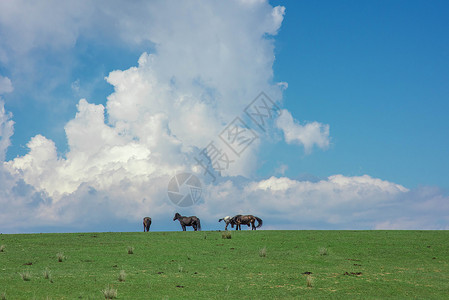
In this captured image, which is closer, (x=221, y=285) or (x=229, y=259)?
(x=221, y=285)

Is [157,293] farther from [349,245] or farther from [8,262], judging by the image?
[349,245]

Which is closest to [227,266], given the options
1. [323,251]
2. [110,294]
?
[323,251]

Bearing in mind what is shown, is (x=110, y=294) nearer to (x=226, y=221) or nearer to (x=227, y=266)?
(x=227, y=266)

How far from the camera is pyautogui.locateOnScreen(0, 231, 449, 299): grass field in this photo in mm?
18312

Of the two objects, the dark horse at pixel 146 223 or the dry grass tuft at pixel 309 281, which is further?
the dark horse at pixel 146 223

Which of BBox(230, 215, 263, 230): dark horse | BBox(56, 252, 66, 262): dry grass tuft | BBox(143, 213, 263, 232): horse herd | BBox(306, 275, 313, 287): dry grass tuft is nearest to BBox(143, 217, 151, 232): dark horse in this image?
BBox(143, 213, 263, 232): horse herd

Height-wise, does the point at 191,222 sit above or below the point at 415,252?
above

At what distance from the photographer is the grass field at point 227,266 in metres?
18.3

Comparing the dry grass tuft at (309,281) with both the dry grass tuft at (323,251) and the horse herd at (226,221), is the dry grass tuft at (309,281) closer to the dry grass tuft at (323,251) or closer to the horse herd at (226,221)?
the dry grass tuft at (323,251)

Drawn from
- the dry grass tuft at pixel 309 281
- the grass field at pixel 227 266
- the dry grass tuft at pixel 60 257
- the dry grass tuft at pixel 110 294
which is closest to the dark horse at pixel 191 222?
the grass field at pixel 227 266

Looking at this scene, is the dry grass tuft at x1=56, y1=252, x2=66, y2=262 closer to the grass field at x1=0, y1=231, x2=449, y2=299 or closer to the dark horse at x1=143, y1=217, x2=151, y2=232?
the grass field at x1=0, y1=231, x2=449, y2=299

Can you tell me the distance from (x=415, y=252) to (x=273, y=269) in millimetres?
10087

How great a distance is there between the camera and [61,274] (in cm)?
2164

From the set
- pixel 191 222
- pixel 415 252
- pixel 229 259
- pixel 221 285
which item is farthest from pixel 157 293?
pixel 191 222
